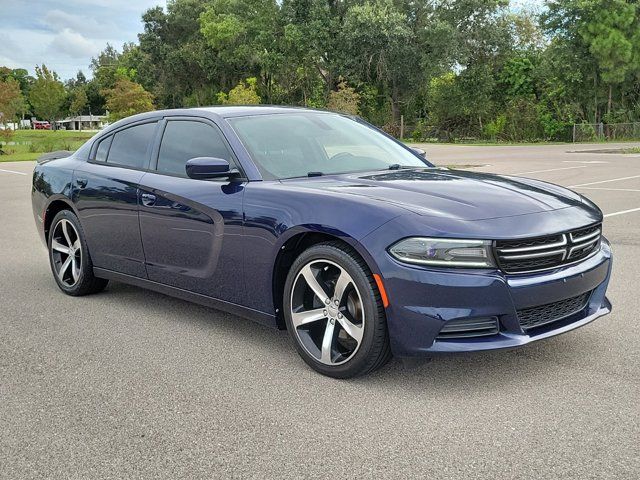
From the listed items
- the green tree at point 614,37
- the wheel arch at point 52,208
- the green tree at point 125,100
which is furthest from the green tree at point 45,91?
the wheel arch at point 52,208

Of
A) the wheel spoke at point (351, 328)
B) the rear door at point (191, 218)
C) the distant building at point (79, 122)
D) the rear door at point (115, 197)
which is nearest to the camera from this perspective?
the wheel spoke at point (351, 328)

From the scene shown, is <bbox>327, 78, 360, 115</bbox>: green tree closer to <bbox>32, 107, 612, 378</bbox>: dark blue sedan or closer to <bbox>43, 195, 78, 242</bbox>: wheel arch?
<bbox>43, 195, 78, 242</bbox>: wheel arch

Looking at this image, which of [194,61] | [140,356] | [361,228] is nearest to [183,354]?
[140,356]

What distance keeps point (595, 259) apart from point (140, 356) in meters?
2.81

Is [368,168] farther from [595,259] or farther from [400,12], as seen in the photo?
[400,12]

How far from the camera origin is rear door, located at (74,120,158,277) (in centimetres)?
521

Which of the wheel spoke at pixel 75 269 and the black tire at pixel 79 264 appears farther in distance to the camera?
the wheel spoke at pixel 75 269

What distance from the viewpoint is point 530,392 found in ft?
12.0

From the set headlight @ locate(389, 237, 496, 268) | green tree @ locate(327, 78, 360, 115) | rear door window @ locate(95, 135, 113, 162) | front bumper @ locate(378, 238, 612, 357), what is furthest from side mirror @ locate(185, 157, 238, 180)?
green tree @ locate(327, 78, 360, 115)

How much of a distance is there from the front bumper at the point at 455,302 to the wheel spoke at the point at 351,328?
0.71 ft

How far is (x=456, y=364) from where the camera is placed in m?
4.09

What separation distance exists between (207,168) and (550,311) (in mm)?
2168

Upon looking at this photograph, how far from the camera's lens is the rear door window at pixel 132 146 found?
210 inches

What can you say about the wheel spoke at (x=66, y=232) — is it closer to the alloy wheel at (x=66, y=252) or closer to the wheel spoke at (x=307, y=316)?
the alloy wheel at (x=66, y=252)
